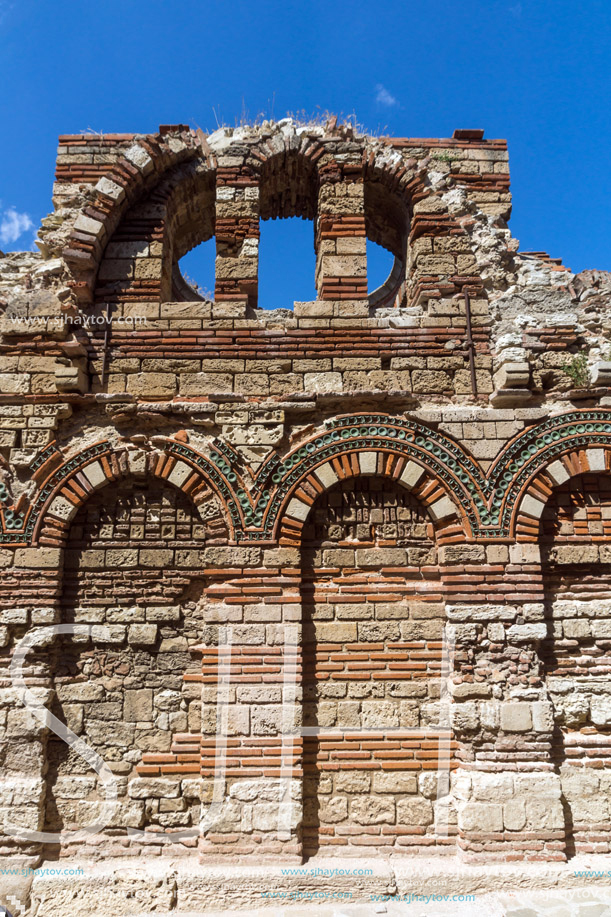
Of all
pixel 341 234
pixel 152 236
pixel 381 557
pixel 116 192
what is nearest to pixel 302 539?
pixel 381 557

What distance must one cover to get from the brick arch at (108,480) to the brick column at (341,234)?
6.62 ft

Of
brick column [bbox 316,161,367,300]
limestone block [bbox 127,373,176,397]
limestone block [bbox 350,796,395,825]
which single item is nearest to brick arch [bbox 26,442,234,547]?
limestone block [bbox 127,373,176,397]

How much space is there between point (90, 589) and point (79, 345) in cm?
210

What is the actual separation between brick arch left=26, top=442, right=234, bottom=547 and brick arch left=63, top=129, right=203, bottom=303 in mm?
1574

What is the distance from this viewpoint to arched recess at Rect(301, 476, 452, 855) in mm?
4547

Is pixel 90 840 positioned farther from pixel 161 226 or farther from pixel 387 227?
pixel 387 227

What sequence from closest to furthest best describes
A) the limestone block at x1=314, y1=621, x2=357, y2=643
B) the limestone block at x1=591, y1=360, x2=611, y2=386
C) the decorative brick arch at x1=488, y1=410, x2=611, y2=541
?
the limestone block at x1=314, y1=621, x2=357, y2=643 < the decorative brick arch at x1=488, y1=410, x2=611, y2=541 < the limestone block at x1=591, y1=360, x2=611, y2=386

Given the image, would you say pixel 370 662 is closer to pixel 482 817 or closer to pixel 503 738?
pixel 503 738

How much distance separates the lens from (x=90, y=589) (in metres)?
4.93

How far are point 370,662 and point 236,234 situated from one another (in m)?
4.07

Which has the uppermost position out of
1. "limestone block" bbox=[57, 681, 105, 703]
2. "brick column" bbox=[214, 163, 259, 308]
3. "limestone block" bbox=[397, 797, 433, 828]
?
"brick column" bbox=[214, 163, 259, 308]

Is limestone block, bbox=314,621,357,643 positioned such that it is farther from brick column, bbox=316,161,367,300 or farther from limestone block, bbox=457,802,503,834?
brick column, bbox=316,161,367,300

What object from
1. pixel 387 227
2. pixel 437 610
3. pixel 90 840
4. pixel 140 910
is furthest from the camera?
pixel 387 227

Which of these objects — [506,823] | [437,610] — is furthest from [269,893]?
[437,610]
